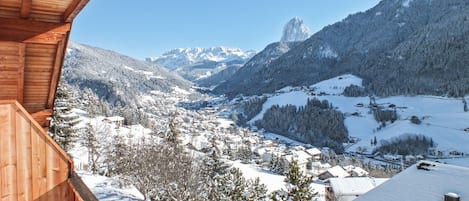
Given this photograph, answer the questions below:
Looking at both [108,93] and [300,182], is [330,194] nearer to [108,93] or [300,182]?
[300,182]

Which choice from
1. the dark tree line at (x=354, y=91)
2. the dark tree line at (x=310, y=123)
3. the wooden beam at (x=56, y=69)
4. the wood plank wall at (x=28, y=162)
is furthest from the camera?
the dark tree line at (x=354, y=91)

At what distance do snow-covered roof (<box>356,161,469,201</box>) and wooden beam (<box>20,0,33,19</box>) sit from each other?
44.8 feet

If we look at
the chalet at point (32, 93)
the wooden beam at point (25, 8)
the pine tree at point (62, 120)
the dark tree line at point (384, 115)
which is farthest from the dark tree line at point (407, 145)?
the wooden beam at point (25, 8)

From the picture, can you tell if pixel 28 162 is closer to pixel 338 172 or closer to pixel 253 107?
pixel 338 172

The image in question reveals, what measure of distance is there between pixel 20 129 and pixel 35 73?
2.86 metres

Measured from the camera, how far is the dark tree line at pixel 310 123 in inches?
4405

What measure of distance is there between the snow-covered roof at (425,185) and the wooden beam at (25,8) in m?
13.7

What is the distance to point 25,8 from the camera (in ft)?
10.3

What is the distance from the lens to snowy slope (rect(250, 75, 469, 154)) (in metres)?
89.7

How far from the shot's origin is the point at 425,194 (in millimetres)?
12664

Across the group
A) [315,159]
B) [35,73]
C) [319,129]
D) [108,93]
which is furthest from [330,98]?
[35,73]

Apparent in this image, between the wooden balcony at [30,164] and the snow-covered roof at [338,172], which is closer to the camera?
the wooden balcony at [30,164]

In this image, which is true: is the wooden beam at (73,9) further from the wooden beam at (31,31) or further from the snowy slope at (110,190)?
the snowy slope at (110,190)

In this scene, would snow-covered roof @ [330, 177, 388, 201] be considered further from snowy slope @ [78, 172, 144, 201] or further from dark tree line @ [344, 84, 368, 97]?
dark tree line @ [344, 84, 368, 97]
